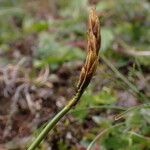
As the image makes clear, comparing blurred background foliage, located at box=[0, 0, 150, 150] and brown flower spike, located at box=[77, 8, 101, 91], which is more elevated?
brown flower spike, located at box=[77, 8, 101, 91]

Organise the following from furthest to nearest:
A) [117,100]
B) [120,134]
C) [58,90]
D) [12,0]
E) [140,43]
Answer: [12,0], [140,43], [58,90], [117,100], [120,134]

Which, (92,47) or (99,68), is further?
(99,68)

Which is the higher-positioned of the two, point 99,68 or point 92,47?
point 92,47

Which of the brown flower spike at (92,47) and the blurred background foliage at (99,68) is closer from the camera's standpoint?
the brown flower spike at (92,47)

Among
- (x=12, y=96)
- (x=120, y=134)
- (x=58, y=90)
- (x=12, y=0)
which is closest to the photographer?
(x=120, y=134)

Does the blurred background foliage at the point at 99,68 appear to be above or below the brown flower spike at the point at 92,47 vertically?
below

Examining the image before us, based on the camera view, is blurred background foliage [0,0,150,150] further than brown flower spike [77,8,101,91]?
Yes

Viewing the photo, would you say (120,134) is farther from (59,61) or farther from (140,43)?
(140,43)

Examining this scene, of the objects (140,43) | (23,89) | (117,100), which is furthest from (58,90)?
(140,43)
